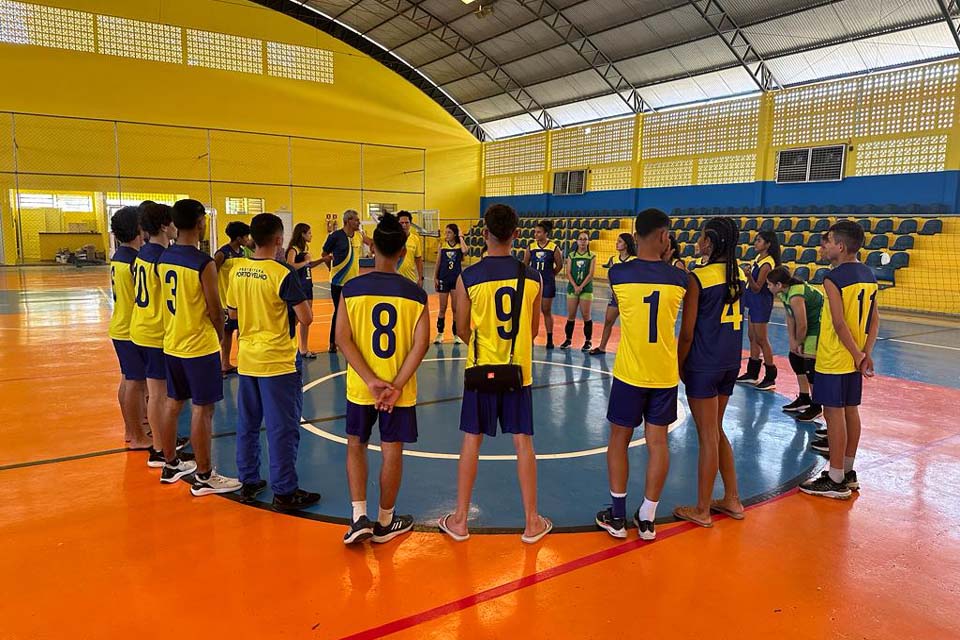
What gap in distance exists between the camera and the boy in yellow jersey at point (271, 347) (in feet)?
13.2

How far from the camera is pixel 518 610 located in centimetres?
311

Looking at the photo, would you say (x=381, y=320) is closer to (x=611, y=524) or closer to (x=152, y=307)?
(x=611, y=524)

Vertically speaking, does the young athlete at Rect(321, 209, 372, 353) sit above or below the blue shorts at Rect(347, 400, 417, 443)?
above

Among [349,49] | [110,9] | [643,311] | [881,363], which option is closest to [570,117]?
[349,49]

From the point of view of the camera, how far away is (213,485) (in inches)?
175

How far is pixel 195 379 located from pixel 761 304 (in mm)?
6468

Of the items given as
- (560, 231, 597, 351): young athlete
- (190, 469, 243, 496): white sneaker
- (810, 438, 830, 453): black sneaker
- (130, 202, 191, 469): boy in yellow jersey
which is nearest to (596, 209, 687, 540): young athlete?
(810, 438, 830, 453): black sneaker

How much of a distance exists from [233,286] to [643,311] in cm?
271

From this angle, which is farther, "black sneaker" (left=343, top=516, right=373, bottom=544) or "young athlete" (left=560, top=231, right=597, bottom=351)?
"young athlete" (left=560, top=231, right=597, bottom=351)

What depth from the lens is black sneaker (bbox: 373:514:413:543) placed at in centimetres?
379

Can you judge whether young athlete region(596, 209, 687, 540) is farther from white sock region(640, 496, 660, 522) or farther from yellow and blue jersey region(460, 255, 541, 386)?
yellow and blue jersey region(460, 255, 541, 386)

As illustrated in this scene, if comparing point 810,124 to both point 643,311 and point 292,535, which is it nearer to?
point 643,311

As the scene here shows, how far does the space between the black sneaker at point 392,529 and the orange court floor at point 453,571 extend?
0.22ft

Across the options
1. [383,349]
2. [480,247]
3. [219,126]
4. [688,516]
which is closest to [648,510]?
[688,516]
